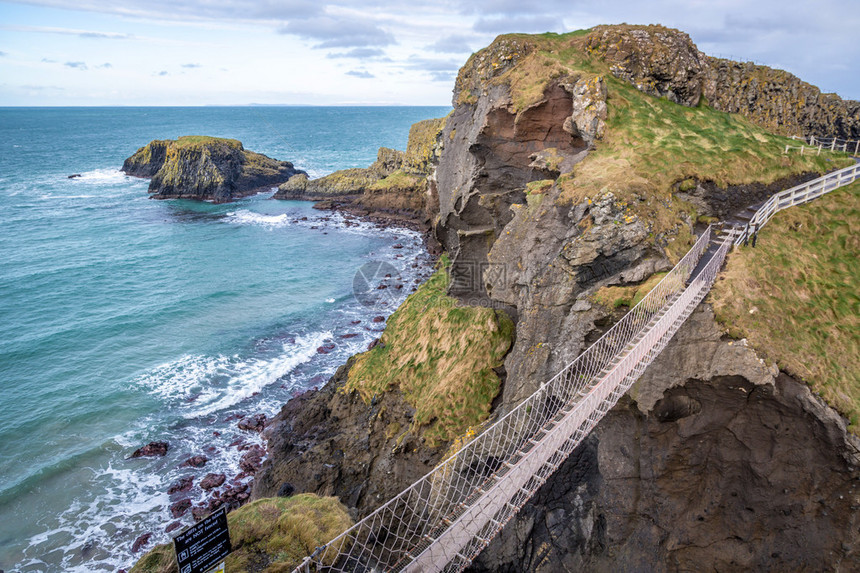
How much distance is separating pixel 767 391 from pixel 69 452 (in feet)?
93.0

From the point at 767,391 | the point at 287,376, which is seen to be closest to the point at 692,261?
the point at 767,391

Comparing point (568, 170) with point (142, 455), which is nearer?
point (568, 170)

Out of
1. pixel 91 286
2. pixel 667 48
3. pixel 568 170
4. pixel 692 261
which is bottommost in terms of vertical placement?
pixel 91 286

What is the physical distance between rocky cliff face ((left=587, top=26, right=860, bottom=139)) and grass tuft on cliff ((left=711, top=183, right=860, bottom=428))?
902 cm

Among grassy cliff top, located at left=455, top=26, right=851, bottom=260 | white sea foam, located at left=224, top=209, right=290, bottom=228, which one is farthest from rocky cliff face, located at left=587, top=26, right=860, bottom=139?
white sea foam, located at left=224, top=209, right=290, bottom=228

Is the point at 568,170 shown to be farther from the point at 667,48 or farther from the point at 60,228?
the point at 60,228

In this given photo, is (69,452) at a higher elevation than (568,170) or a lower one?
lower

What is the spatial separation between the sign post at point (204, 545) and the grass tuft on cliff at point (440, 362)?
36.8 feet

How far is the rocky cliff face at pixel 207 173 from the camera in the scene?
80062 mm

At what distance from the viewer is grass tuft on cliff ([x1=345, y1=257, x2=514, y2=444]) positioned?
18.9 meters

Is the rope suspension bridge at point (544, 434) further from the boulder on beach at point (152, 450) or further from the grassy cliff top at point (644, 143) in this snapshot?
the boulder on beach at point (152, 450)

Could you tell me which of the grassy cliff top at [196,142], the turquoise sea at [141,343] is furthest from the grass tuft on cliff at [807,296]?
the grassy cliff top at [196,142]

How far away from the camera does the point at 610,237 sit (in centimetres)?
1541

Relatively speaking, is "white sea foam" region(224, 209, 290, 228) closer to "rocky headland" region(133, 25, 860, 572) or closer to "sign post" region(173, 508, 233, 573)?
"rocky headland" region(133, 25, 860, 572)
